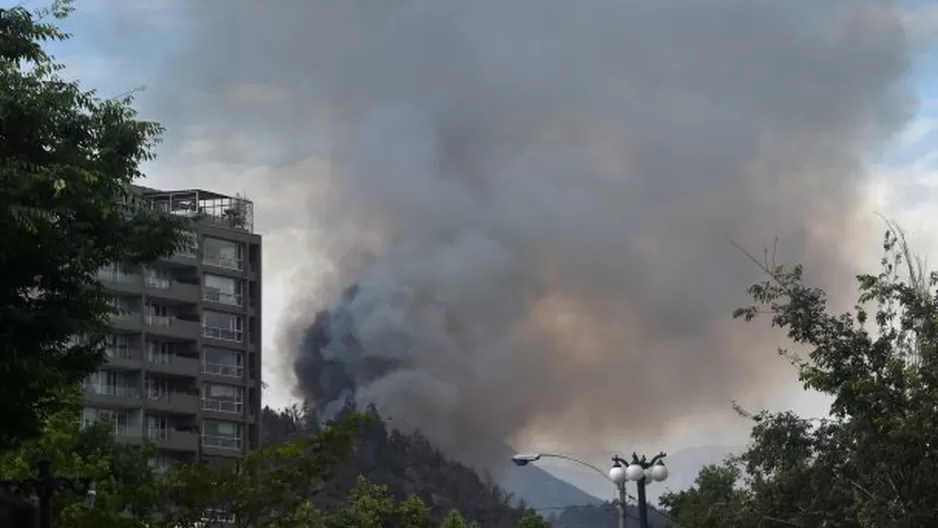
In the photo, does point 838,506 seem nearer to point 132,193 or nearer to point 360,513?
point 132,193

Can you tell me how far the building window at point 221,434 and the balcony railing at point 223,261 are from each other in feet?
31.8

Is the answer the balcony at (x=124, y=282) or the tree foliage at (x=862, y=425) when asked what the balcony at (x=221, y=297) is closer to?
the balcony at (x=124, y=282)

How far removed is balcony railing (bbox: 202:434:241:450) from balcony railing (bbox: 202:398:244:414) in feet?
5.40

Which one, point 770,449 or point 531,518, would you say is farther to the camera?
point 531,518

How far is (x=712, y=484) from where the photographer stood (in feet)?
277

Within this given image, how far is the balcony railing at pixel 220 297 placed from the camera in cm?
10810

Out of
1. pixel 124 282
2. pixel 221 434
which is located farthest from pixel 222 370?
pixel 124 282

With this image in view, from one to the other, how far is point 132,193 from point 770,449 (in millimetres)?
18773

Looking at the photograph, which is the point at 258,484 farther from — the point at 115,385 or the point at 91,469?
the point at 115,385

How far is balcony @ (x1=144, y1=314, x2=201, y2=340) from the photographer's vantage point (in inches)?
4090

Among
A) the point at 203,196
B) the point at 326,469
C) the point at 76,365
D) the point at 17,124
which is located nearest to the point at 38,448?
the point at 326,469

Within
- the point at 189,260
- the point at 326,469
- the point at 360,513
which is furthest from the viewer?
the point at 189,260

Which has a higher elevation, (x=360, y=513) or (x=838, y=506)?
(x=360, y=513)

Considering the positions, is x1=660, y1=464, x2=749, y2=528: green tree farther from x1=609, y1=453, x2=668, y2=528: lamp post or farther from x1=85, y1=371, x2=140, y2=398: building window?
x1=85, y1=371, x2=140, y2=398: building window
